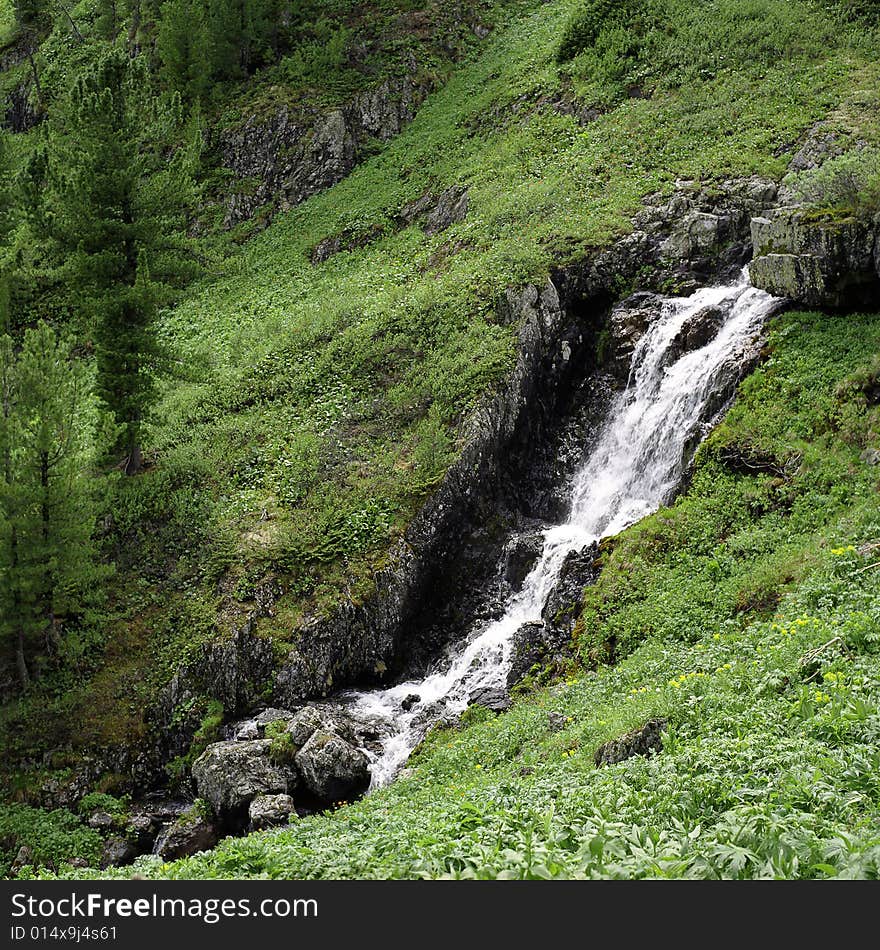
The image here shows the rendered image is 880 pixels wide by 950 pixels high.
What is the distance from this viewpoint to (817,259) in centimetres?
1727

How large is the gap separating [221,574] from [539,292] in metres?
12.3

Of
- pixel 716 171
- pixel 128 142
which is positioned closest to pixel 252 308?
pixel 128 142

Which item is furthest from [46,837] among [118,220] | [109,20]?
[109,20]

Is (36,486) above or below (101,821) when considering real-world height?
above

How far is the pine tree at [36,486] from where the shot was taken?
14.9 meters

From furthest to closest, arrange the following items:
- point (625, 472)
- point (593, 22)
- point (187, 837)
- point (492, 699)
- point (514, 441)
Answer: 1. point (593, 22)
2. point (514, 441)
3. point (625, 472)
4. point (492, 699)
5. point (187, 837)

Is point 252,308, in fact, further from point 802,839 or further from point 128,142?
point 802,839

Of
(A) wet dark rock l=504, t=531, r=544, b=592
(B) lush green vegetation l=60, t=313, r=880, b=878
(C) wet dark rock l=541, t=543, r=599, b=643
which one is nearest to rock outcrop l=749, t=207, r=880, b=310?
(B) lush green vegetation l=60, t=313, r=880, b=878

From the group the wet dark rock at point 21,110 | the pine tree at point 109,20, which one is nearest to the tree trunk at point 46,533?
the wet dark rock at point 21,110

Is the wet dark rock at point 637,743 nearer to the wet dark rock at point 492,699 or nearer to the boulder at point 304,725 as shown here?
the wet dark rock at point 492,699

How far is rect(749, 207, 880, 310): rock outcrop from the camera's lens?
16.7 metres

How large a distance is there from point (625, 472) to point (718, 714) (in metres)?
10.9

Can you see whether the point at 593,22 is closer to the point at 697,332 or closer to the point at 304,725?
the point at 697,332

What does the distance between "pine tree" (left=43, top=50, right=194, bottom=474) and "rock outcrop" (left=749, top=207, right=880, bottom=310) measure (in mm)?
14802
